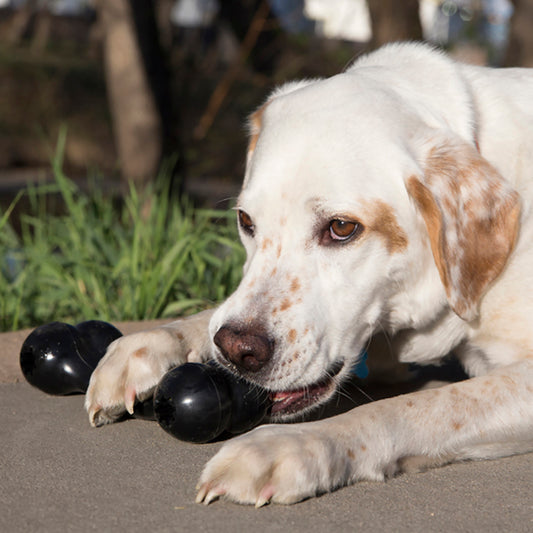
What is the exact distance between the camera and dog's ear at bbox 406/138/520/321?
8.19 ft

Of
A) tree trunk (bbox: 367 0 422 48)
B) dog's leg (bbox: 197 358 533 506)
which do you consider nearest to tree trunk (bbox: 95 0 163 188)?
tree trunk (bbox: 367 0 422 48)

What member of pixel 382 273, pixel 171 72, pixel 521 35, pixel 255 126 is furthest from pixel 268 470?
pixel 171 72

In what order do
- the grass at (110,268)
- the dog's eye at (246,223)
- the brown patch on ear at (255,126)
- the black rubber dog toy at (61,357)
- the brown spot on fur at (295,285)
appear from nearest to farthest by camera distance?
the brown spot on fur at (295,285), the dog's eye at (246,223), the black rubber dog toy at (61,357), the brown patch on ear at (255,126), the grass at (110,268)

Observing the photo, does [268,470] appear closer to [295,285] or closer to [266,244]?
[295,285]

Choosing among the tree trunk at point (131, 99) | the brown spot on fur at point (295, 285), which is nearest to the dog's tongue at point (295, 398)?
the brown spot on fur at point (295, 285)

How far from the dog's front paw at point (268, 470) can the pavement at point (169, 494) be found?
39 mm

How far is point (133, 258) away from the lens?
423cm

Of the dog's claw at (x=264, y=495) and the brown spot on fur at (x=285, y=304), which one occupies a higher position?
the brown spot on fur at (x=285, y=304)

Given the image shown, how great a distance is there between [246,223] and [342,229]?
41cm

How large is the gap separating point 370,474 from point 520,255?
3.09ft

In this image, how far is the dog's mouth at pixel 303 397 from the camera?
2477mm

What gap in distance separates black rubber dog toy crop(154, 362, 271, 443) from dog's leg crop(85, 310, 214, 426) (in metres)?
0.13

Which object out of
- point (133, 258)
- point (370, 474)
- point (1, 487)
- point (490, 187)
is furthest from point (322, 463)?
point (133, 258)

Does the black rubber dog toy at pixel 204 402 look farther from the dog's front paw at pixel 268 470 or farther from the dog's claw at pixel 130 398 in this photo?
the dog's front paw at pixel 268 470
